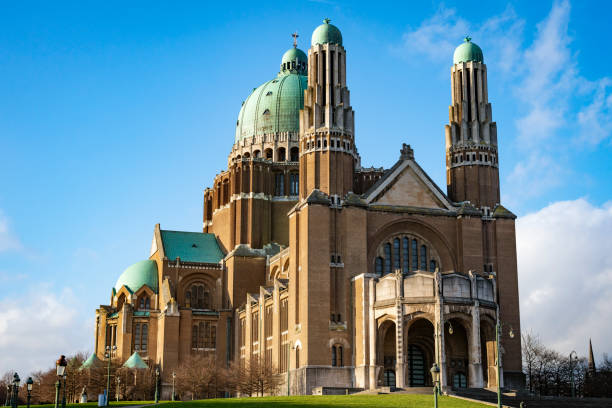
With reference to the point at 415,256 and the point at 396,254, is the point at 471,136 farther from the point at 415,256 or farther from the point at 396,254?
the point at 396,254

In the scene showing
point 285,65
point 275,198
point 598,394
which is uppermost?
point 285,65

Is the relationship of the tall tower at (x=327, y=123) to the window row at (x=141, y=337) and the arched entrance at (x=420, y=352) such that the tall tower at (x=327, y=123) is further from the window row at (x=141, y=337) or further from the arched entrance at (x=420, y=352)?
the window row at (x=141, y=337)

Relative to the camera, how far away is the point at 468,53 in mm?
82438

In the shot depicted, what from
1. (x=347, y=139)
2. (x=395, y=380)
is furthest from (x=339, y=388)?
(x=347, y=139)

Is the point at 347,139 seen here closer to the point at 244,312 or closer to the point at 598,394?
the point at 244,312

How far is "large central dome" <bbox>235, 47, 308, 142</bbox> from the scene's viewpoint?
10262 centimetres

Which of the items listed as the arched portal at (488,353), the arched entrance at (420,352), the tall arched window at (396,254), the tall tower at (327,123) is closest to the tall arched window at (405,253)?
the tall arched window at (396,254)

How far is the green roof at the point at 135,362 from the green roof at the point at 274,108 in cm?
2952

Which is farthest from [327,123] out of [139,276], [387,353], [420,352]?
[139,276]

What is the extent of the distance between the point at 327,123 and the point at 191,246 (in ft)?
93.5

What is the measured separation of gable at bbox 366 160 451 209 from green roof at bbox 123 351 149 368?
28163 millimetres

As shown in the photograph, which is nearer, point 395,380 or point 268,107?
point 395,380

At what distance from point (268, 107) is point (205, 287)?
22.3 metres

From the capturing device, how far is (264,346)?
82.0 m
